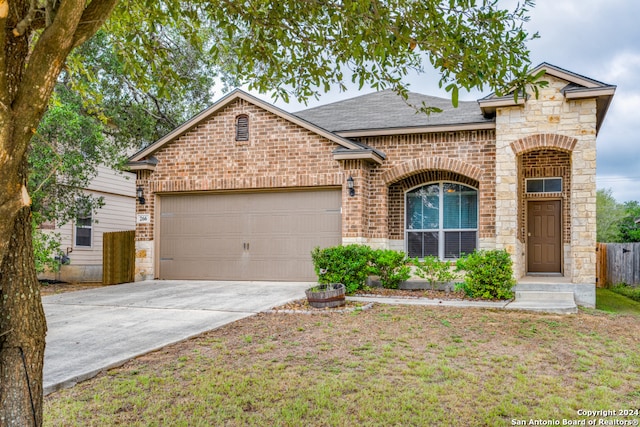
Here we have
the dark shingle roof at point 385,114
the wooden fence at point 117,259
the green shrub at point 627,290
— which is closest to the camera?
the dark shingle roof at point 385,114

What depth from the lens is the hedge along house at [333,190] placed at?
40.3 ft

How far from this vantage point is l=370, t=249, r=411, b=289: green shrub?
11281 mm

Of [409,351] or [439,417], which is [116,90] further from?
[439,417]

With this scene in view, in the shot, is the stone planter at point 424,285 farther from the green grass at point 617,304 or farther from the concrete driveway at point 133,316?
the green grass at point 617,304

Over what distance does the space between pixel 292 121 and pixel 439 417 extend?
386 inches

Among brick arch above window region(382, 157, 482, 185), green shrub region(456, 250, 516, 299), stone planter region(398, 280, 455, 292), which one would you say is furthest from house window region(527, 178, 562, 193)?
green shrub region(456, 250, 516, 299)

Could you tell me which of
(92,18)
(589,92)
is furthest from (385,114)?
(92,18)

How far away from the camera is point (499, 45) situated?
4344mm

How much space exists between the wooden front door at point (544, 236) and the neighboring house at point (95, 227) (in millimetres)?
11925

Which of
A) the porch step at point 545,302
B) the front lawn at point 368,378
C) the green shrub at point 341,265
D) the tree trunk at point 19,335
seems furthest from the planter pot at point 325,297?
the tree trunk at point 19,335

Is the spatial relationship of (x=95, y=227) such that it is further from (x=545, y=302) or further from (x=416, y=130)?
(x=545, y=302)

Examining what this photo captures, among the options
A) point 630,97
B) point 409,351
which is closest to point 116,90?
point 409,351

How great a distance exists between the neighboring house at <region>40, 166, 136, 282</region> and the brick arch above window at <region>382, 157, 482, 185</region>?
27.4ft

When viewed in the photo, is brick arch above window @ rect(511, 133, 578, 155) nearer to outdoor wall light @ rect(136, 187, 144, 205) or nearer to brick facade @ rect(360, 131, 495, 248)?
brick facade @ rect(360, 131, 495, 248)
